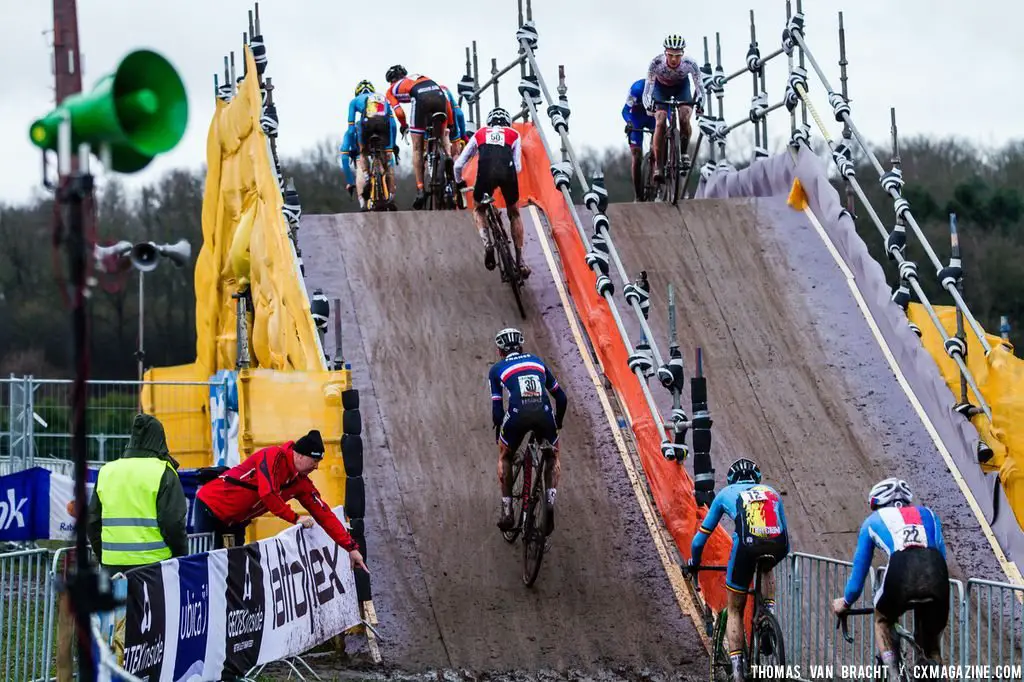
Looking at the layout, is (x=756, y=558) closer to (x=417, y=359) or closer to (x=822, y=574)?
(x=822, y=574)

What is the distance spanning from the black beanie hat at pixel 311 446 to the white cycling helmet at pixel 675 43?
10244 millimetres

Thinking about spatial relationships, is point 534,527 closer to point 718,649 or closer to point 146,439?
point 718,649

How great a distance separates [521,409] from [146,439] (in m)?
3.27

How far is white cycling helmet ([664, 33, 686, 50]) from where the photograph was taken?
1905cm

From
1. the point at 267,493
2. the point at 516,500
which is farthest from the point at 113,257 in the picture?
the point at 516,500

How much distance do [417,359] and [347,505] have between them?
12.7 feet

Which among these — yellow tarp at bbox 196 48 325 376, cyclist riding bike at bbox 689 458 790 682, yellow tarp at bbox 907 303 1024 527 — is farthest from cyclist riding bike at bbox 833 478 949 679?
yellow tarp at bbox 196 48 325 376

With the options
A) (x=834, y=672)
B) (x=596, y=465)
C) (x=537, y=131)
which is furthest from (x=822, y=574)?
(x=537, y=131)

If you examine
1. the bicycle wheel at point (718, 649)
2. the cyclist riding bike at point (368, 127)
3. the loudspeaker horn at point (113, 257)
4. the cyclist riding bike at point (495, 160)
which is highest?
the cyclist riding bike at point (368, 127)

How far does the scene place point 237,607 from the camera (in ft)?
31.5

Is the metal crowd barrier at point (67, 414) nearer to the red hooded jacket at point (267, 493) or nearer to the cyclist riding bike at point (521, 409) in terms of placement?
the cyclist riding bike at point (521, 409)

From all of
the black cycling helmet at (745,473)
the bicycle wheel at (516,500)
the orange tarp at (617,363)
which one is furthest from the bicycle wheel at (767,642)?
the bicycle wheel at (516,500)

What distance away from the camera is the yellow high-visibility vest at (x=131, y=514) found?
945 centimetres

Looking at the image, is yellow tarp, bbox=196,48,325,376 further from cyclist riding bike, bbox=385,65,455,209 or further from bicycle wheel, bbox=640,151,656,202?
bicycle wheel, bbox=640,151,656,202
